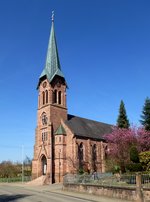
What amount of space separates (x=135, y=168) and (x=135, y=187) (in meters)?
7.87

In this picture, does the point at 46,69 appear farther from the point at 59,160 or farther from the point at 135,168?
the point at 135,168

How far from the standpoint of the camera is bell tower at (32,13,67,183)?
5162 cm

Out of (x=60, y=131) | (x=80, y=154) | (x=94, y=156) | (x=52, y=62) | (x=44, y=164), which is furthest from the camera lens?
(x=52, y=62)

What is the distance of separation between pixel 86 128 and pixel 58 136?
28.4ft

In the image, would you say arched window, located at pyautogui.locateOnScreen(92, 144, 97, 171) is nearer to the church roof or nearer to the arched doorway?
the church roof

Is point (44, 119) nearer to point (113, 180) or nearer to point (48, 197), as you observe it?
point (48, 197)

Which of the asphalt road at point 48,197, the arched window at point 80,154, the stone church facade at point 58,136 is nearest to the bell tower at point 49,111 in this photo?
the stone church facade at point 58,136

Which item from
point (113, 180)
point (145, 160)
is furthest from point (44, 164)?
point (113, 180)

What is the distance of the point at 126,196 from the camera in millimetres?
22094

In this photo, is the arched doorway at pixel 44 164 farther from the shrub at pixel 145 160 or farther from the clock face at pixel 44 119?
the shrub at pixel 145 160

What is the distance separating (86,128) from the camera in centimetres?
5838

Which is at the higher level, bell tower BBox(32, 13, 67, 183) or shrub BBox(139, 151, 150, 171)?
bell tower BBox(32, 13, 67, 183)

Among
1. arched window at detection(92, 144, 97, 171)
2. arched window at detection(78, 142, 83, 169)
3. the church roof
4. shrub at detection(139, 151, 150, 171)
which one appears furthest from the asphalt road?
arched window at detection(92, 144, 97, 171)

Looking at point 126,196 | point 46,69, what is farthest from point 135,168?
point 46,69
